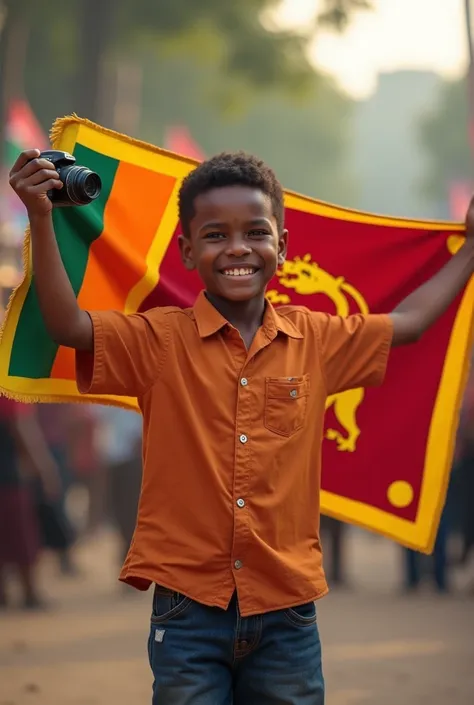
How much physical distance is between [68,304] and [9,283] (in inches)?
414

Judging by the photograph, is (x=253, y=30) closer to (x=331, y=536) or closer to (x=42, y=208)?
(x=331, y=536)

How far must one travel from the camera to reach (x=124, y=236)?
4148mm

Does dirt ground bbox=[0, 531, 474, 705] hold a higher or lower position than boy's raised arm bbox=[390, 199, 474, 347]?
lower

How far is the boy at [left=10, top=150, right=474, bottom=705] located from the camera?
3117 mm

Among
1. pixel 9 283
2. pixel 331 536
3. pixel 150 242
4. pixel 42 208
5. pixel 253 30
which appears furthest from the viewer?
pixel 253 30

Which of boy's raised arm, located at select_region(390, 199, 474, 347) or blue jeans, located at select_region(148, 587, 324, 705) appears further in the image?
boy's raised arm, located at select_region(390, 199, 474, 347)

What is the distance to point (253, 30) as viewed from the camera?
2258 centimetres

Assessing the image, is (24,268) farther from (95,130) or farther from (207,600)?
(207,600)

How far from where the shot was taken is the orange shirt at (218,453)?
3.14 meters

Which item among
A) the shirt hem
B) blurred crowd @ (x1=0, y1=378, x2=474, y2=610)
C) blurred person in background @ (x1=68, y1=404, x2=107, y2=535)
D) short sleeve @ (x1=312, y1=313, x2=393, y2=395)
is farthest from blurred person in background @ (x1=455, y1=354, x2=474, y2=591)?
the shirt hem

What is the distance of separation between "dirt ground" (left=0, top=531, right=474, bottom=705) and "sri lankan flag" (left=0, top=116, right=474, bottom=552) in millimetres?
1914

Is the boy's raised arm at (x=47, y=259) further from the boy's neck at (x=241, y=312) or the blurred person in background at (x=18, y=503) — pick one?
the blurred person in background at (x=18, y=503)

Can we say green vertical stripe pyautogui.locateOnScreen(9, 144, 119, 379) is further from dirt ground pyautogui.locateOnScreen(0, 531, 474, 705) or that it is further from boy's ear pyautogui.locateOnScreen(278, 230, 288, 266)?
dirt ground pyautogui.locateOnScreen(0, 531, 474, 705)

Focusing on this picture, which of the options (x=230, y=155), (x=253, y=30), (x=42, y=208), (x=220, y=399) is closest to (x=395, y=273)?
(x=230, y=155)
